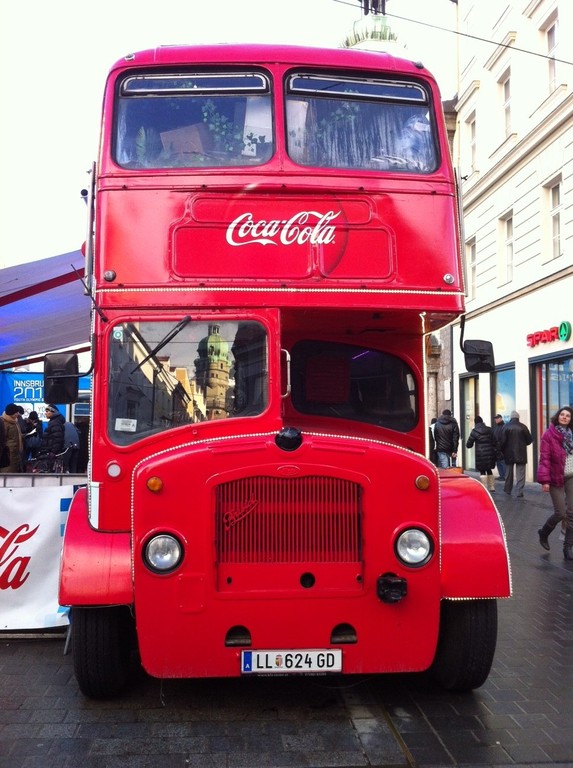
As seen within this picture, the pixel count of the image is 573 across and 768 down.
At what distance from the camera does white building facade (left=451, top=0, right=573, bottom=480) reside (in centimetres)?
1897

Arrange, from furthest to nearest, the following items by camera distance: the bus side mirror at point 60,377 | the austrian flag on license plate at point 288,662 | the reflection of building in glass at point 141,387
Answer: the bus side mirror at point 60,377
the reflection of building in glass at point 141,387
the austrian flag on license plate at point 288,662

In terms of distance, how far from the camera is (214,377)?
525cm

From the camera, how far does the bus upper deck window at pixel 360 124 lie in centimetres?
562

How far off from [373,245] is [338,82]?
1.26 metres

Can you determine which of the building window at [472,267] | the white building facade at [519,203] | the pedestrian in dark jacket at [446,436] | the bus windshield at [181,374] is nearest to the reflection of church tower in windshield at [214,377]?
the bus windshield at [181,374]

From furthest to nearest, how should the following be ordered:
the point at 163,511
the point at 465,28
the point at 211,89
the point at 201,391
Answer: the point at 465,28
the point at 211,89
the point at 201,391
the point at 163,511

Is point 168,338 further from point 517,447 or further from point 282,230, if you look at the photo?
point 517,447

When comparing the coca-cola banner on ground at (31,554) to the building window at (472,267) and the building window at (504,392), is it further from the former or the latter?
the building window at (472,267)

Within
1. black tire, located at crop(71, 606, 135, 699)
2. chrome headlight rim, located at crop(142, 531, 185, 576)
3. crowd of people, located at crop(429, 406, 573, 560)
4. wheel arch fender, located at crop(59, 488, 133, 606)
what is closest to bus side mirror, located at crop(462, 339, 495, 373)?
chrome headlight rim, located at crop(142, 531, 185, 576)

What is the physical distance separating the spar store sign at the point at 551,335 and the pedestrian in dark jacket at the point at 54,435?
35.0 ft

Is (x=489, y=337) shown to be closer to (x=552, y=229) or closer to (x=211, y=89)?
(x=552, y=229)

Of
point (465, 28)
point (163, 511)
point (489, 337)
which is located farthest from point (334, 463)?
point (465, 28)

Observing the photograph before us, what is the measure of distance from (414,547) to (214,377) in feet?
5.11

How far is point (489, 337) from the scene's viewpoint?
78.0 feet
